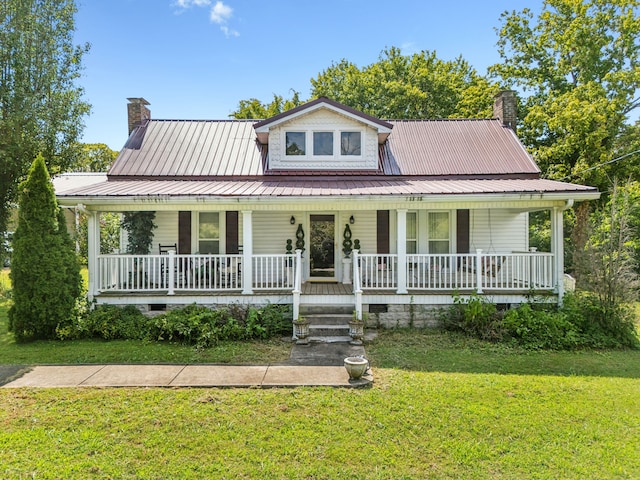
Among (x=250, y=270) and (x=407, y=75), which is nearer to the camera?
(x=250, y=270)

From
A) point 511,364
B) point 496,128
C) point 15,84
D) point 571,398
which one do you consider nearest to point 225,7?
point 15,84

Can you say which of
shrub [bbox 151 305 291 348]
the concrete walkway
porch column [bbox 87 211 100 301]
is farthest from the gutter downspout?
porch column [bbox 87 211 100 301]

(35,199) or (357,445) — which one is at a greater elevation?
(35,199)

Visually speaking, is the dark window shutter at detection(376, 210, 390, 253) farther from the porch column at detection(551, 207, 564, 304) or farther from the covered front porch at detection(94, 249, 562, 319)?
the porch column at detection(551, 207, 564, 304)

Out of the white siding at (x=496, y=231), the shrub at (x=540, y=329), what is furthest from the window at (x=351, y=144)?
the shrub at (x=540, y=329)

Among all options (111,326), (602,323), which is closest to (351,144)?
(602,323)

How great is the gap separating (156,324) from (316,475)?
5853 mm

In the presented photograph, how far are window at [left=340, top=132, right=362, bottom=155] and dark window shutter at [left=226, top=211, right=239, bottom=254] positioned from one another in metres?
3.89

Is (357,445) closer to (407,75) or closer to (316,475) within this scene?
(316,475)

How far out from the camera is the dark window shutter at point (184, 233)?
38.9ft

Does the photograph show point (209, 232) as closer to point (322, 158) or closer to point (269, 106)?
point (322, 158)

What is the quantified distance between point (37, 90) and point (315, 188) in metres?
10.7

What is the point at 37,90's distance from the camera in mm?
13398

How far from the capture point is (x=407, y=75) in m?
25.9
